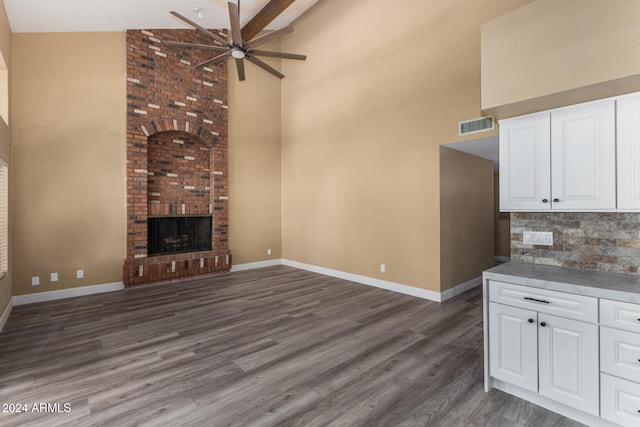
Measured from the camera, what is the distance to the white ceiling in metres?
3.98

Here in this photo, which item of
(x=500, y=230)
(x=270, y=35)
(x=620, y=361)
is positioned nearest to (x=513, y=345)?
(x=620, y=361)

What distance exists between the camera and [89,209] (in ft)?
15.8

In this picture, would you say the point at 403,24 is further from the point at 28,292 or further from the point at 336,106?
the point at 28,292

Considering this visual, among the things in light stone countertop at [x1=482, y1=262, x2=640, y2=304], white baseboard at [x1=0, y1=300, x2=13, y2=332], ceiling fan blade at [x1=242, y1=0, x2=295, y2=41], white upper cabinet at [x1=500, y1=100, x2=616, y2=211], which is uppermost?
ceiling fan blade at [x1=242, y1=0, x2=295, y2=41]

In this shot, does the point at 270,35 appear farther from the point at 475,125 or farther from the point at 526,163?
the point at 526,163

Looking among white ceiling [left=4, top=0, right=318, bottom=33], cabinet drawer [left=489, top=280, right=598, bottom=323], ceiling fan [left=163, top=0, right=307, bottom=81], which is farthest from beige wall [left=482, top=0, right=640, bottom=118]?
white ceiling [left=4, top=0, right=318, bottom=33]

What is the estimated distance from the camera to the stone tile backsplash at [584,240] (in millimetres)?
2113

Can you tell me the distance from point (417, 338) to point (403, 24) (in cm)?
447

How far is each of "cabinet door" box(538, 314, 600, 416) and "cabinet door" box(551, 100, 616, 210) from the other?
844 millimetres

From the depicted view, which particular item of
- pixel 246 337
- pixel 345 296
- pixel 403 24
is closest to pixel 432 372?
pixel 246 337

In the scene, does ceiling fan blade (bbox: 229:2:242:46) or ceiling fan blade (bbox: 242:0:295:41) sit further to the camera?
ceiling fan blade (bbox: 242:0:295:41)

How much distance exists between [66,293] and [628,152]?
6717 millimetres

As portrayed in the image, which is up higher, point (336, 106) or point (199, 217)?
point (336, 106)

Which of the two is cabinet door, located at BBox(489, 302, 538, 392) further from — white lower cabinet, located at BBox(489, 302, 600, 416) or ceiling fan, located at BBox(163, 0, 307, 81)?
ceiling fan, located at BBox(163, 0, 307, 81)
